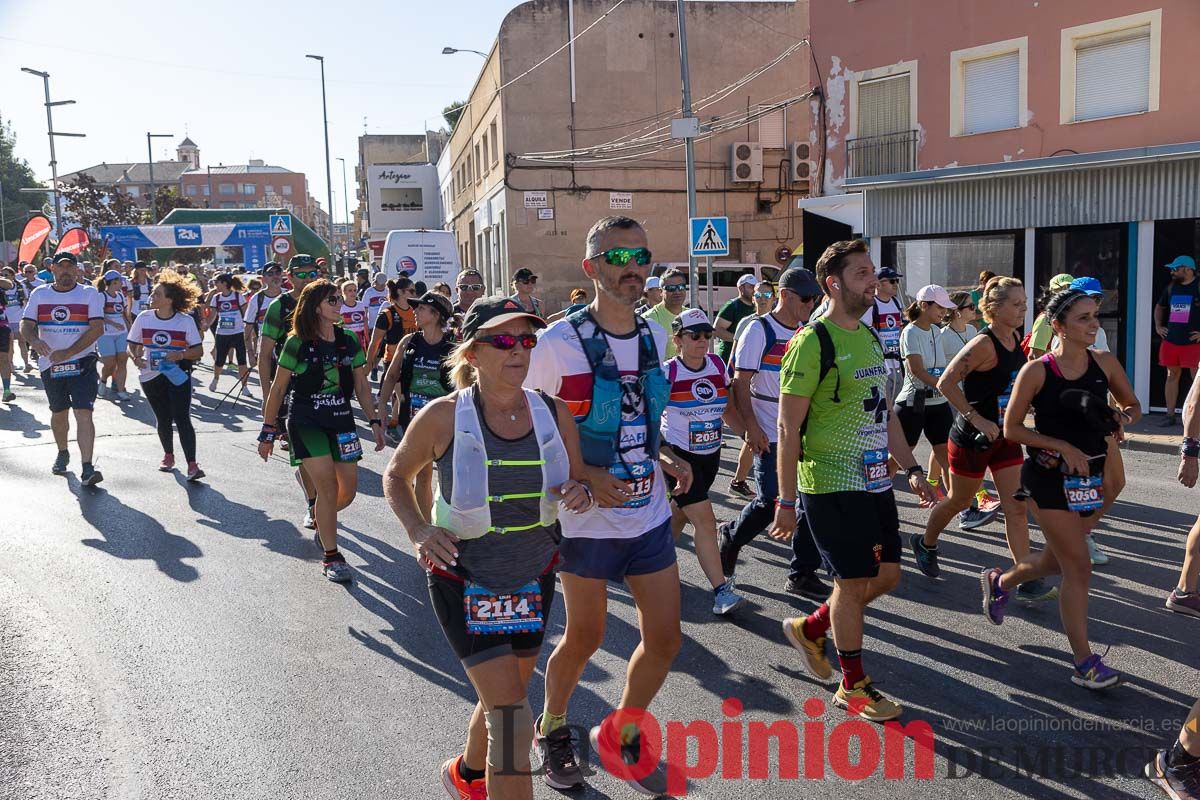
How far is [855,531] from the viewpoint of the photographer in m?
4.29

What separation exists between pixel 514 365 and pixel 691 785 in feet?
5.80

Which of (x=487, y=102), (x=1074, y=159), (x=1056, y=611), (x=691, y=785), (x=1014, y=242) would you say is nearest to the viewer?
(x=691, y=785)

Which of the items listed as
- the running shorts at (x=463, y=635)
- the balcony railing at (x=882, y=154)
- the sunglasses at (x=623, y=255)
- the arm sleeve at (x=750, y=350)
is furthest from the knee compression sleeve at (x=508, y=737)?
the balcony railing at (x=882, y=154)

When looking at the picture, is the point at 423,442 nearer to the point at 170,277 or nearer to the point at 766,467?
the point at 766,467

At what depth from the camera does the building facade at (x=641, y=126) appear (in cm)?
2941

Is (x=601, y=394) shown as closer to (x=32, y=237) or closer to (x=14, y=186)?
(x=32, y=237)

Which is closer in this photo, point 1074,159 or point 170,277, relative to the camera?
point 170,277

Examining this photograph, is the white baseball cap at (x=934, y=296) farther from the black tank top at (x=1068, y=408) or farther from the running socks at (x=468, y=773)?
the running socks at (x=468, y=773)

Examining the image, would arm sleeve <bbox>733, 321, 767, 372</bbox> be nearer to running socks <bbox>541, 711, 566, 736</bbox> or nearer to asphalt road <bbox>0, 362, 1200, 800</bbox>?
asphalt road <bbox>0, 362, 1200, 800</bbox>

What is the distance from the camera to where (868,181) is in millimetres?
17078

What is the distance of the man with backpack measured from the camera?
19.6 feet

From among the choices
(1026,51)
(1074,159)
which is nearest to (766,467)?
(1074,159)

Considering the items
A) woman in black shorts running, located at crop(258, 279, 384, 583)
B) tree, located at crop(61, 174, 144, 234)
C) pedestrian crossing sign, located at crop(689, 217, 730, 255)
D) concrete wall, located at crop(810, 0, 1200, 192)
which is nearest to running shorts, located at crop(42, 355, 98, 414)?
woman in black shorts running, located at crop(258, 279, 384, 583)

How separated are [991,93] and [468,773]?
16978 mm
